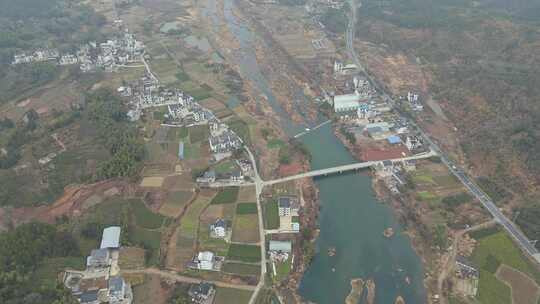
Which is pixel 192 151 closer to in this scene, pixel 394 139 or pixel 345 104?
pixel 345 104

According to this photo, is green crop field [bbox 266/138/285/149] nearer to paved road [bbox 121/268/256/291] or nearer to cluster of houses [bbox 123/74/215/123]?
cluster of houses [bbox 123/74/215/123]

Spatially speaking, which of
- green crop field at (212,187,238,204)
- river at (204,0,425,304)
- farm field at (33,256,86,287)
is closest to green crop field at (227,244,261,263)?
river at (204,0,425,304)

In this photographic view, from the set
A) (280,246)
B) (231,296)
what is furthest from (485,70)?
(231,296)

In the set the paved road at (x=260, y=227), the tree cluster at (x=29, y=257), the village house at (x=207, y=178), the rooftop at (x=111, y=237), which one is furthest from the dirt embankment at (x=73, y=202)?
the paved road at (x=260, y=227)

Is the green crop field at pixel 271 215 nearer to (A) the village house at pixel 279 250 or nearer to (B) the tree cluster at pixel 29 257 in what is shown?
(A) the village house at pixel 279 250

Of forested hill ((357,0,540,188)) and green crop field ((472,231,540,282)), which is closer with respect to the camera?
green crop field ((472,231,540,282))
